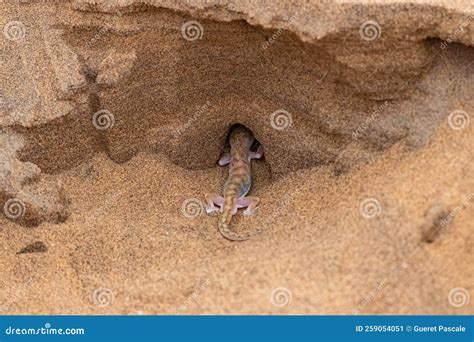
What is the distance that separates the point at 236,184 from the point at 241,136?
0.48 m

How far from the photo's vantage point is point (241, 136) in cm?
530

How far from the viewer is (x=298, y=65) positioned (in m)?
4.52

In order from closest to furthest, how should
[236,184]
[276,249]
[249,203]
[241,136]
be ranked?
1. [276,249]
2. [249,203]
3. [236,184]
4. [241,136]

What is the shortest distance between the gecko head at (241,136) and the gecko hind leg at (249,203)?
22.2 inches

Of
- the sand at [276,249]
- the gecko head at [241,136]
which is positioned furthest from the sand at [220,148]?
the gecko head at [241,136]

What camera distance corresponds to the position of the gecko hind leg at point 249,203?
188 inches

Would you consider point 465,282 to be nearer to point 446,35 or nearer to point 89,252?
point 446,35

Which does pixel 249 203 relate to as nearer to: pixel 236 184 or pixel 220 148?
pixel 236 184

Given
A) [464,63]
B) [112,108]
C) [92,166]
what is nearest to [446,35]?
[464,63]

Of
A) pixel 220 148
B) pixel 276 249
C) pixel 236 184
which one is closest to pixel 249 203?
pixel 236 184

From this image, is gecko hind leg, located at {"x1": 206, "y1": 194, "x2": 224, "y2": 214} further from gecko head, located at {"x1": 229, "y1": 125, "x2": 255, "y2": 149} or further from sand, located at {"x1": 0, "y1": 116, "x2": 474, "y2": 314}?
gecko head, located at {"x1": 229, "y1": 125, "x2": 255, "y2": 149}

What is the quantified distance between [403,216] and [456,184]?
364 mm

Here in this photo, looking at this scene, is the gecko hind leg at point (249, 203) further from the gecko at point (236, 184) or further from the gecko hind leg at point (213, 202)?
the gecko hind leg at point (213, 202)

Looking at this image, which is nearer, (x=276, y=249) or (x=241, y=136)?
Result: (x=276, y=249)
